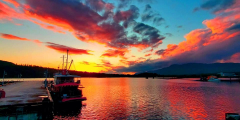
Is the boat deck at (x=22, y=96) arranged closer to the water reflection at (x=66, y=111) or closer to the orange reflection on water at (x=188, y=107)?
the water reflection at (x=66, y=111)

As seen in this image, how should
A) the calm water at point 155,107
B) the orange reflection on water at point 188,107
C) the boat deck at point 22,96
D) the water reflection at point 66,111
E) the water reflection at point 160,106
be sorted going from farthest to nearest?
the orange reflection on water at point 188,107 → the water reflection at point 160,106 → the calm water at point 155,107 → the water reflection at point 66,111 → the boat deck at point 22,96

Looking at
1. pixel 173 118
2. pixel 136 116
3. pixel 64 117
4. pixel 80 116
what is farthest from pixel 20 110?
pixel 173 118

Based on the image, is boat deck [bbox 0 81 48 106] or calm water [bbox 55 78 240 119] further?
calm water [bbox 55 78 240 119]

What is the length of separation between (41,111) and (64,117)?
749cm

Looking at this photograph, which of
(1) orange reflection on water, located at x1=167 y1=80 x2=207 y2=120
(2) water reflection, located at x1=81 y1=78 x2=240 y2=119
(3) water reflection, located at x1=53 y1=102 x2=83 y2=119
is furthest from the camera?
(1) orange reflection on water, located at x1=167 y1=80 x2=207 y2=120

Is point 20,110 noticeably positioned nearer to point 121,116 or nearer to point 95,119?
point 95,119

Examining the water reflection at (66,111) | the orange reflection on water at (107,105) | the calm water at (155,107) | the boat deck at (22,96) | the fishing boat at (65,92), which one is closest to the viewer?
the boat deck at (22,96)

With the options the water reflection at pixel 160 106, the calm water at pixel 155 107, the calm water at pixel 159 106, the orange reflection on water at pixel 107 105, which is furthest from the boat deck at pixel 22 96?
the orange reflection on water at pixel 107 105

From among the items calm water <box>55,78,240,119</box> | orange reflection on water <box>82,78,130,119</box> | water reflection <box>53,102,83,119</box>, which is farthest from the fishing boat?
orange reflection on water <box>82,78,130,119</box>

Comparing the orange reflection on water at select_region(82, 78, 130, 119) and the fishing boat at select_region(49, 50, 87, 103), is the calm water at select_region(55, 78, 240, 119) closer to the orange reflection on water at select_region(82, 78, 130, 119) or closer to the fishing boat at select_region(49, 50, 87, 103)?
the orange reflection on water at select_region(82, 78, 130, 119)

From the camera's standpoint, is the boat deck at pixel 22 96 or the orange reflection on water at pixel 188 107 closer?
the boat deck at pixel 22 96

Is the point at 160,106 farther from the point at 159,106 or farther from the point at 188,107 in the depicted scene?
the point at 188,107

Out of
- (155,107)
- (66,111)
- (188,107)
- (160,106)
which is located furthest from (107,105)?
(188,107)

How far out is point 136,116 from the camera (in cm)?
3247
